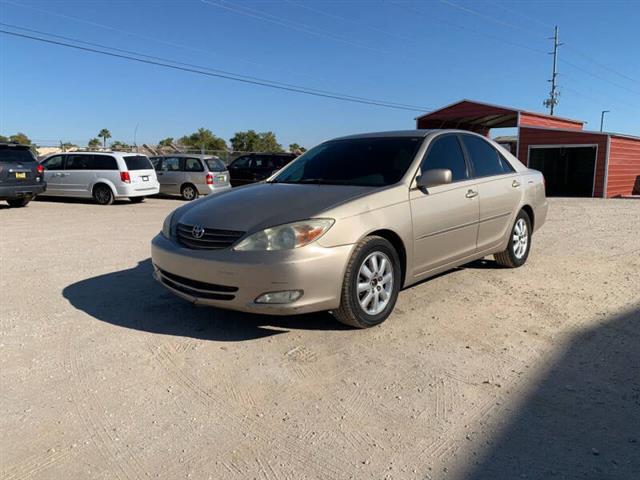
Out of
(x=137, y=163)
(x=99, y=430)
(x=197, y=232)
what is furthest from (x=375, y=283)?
(x=137, y=163)

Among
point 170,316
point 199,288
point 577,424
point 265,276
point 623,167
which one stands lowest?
point 577,424

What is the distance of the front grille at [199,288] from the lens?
12.7ft

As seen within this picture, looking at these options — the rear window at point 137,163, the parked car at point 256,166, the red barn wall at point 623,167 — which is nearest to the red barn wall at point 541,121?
the red barn wall at point 623,167

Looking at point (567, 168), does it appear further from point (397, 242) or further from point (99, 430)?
point (99, 430)

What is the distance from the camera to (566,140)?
21.5 m

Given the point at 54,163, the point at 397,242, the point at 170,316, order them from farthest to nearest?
1. the point at 54,163
2. the point at 170,316
3. the point at 397,242

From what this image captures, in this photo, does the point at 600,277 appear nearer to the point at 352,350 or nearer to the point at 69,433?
the point at 352,350

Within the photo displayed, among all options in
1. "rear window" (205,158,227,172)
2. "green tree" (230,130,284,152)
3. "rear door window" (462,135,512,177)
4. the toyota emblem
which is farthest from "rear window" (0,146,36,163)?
"green tree" (230,130,284,152)

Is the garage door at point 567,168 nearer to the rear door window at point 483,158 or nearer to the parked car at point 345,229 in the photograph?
the rear door window at point 483,158

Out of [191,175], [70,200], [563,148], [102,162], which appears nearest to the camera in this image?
[102,162]

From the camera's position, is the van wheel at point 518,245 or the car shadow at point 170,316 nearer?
the car shadow at point 170,316

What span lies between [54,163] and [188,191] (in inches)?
161

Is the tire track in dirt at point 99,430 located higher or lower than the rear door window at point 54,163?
lower

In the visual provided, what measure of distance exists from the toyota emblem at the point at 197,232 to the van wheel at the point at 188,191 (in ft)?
45.6
